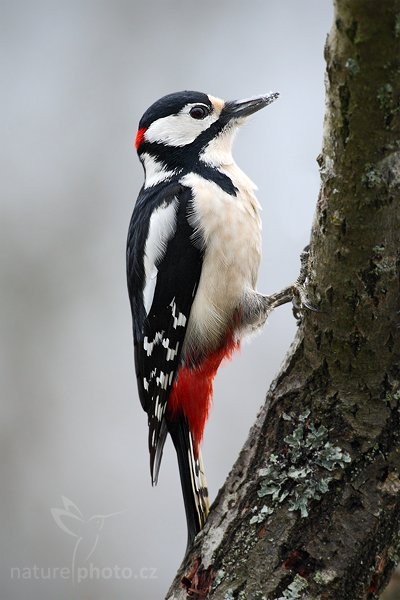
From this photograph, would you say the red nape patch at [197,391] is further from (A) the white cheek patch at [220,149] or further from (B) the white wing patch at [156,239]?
(A) the white cheek patch at [220,149]

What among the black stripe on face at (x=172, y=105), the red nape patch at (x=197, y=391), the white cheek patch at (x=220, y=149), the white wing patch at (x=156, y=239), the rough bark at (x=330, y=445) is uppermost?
the black stripe on face at (x=172, y=105)

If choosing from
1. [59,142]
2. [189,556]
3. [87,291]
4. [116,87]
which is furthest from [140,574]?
[116,87]

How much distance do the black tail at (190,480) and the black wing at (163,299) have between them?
0.08 metres

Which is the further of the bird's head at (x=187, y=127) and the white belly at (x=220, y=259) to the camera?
the bird's head at (x=187, y=127)

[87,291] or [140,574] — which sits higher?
[87,291]

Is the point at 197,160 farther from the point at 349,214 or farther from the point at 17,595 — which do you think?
the point at 17,595

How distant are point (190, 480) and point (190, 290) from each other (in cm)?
81

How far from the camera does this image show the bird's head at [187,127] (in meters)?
3.55

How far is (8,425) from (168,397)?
2442mm

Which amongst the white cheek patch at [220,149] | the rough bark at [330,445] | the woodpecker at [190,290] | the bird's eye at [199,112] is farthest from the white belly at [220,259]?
the rough bark at [330,445]

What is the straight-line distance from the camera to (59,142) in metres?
5.66

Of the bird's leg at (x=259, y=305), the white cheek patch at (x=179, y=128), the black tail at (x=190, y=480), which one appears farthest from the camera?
the white cheek patch at (x=179, y=128)

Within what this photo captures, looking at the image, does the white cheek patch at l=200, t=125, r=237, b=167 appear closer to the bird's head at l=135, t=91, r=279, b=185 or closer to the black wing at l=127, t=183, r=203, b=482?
the bird's head at l=135, t=91, r=279, b=185

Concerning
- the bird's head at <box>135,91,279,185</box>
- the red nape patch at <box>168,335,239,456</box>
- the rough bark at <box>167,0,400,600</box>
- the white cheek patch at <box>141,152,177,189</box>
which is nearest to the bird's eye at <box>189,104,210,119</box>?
the bird's head at <box>135,91,279,185</box>
